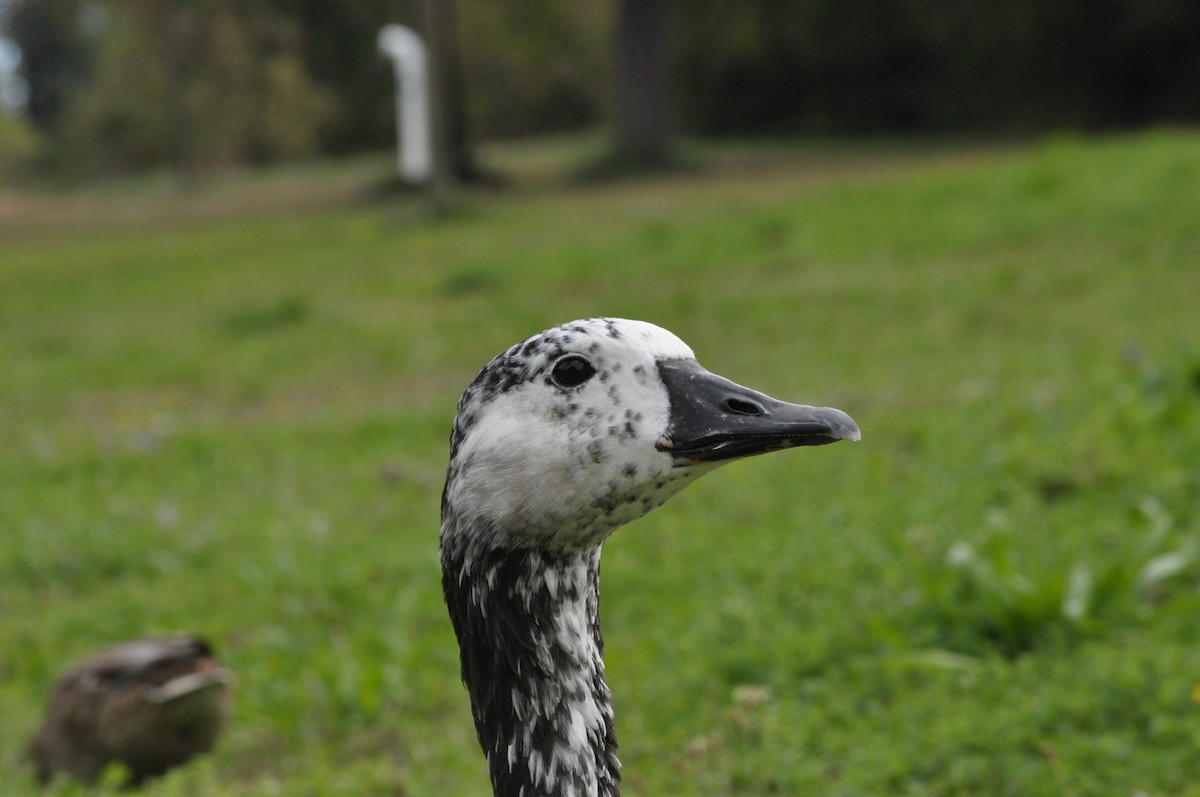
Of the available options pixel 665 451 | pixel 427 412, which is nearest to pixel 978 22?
pixel 427 412

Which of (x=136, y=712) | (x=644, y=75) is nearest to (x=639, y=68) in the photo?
(x=644, y=75)

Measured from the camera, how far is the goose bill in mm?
1886

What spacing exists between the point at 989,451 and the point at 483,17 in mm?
16360

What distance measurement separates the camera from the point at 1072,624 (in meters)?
3.46

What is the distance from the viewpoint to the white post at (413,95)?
46.0 ft

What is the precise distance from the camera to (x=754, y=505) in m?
5.12

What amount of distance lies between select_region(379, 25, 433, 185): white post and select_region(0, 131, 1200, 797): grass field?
3.27 metres

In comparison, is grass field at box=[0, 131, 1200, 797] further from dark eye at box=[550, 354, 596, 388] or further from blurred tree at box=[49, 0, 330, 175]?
blurred tree at box=[49, 0, 330, 175]

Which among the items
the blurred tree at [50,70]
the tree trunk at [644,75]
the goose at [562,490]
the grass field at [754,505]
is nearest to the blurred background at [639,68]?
the tree trunk at [644,75]

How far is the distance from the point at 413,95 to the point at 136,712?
37.8 ft

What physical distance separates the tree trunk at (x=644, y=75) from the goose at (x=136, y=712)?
16.5 metres

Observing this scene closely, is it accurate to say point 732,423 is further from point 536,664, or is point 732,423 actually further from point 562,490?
point 536,664

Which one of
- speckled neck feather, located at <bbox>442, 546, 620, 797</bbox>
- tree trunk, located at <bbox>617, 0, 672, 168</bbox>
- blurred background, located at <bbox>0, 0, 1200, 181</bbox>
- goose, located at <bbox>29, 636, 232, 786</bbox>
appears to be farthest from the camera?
tree trunk, located at <bbox>617, 0, 672, 168</bbox>

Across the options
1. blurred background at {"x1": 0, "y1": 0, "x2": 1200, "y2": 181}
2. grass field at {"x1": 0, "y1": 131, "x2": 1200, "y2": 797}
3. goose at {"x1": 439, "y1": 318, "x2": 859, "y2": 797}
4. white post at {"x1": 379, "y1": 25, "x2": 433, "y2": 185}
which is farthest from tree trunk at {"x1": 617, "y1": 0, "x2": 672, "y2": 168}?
goose at {"x1": 439, "y1": 318, "x2": 859, "y2": 797}
